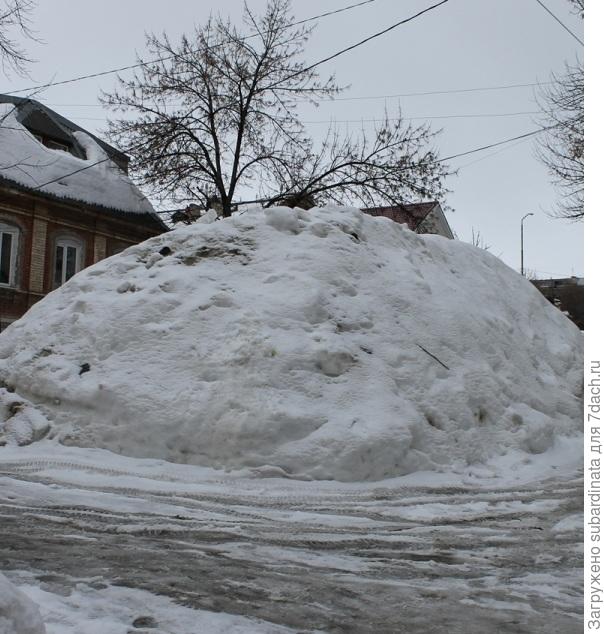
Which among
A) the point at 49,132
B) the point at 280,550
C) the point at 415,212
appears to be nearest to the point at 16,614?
the point at 280,550

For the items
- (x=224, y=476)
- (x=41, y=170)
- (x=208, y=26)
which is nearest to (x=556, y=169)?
(x=208, y=26)

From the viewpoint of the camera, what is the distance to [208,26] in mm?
20422

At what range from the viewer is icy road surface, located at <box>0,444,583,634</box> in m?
2.60

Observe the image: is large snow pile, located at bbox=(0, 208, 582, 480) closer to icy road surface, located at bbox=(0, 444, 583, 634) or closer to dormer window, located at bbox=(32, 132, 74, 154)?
icy road surface, located at bbox=(0, 444, 583, 634)

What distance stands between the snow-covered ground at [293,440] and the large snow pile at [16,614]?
1.41 ft

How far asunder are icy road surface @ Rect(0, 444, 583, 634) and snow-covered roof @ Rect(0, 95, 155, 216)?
51.4 ft

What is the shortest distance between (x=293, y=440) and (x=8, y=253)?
16.1 meters

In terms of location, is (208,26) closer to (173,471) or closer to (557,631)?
(173,471)

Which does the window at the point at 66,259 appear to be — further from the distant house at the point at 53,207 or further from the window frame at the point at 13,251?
the window frame at the point at 13,251

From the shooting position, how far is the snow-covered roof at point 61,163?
781 inches

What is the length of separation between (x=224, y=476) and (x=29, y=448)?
6.64 ft

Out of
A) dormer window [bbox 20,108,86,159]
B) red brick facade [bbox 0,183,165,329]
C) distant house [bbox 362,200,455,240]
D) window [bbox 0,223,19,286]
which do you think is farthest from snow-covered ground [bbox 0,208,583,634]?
dormer window [bbox 20,108,86,159]

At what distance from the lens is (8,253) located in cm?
1950

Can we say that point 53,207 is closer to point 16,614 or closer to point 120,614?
point 120,614
